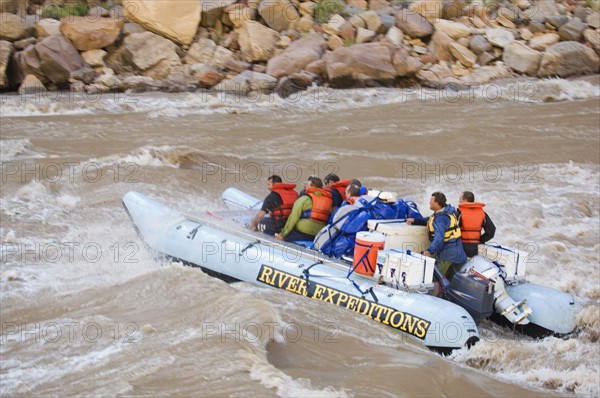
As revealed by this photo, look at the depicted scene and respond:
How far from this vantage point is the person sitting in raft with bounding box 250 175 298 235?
8062mm

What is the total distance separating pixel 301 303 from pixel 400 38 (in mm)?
11134

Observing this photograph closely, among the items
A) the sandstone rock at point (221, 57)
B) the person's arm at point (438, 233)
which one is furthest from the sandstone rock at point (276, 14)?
the person's arm at point (438, 233)

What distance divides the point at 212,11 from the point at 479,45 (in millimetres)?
5537

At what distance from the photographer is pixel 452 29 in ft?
57.7

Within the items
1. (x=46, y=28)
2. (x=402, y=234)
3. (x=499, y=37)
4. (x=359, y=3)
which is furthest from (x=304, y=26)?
(x=402, y=234)

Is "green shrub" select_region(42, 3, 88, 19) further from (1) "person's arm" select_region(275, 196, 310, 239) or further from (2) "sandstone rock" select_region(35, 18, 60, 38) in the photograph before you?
(1) "person's arm" select_region(275, 196, 310, 239)

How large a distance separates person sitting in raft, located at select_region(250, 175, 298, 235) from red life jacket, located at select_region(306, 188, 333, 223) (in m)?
0.31

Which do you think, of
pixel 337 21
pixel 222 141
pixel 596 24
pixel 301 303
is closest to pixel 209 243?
pixel 301 303

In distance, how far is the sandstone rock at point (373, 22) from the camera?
56.4 feet

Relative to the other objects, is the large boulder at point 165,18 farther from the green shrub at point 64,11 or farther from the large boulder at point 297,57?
the large boulder at point 297,57

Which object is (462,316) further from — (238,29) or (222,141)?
(238,29)

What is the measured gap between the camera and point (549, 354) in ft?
21.6

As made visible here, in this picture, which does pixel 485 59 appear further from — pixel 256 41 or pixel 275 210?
pixel 275 210

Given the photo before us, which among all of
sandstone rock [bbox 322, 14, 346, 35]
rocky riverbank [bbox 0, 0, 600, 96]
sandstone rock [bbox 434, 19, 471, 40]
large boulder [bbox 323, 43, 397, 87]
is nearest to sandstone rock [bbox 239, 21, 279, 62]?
rocky riverbank [bbox 0, 0, 600, 96]
